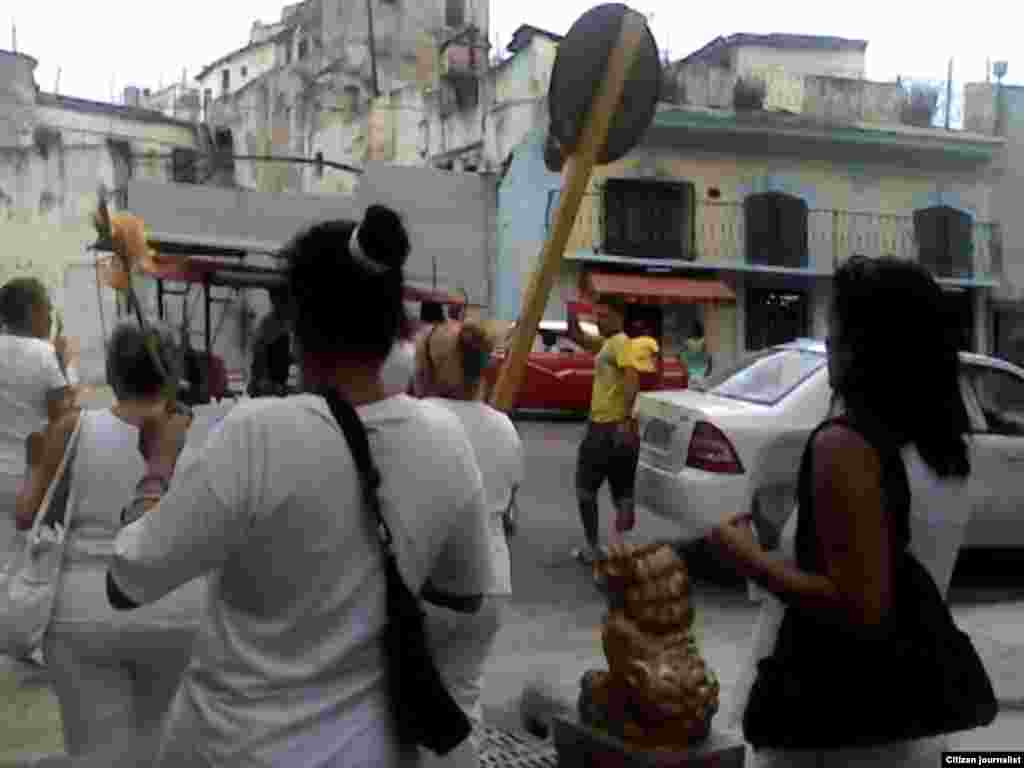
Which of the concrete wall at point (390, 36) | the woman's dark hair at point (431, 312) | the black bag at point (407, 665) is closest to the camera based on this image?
the black bag at point (407, 665)

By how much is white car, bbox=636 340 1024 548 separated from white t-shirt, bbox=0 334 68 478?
3743 mm

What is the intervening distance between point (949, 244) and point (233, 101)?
21.7 metres

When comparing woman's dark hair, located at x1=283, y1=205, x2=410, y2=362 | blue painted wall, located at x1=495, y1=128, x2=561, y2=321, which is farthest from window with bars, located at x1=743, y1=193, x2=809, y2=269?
woman's dark hair, located at x1=283, y1=205, x2=410, y2=362

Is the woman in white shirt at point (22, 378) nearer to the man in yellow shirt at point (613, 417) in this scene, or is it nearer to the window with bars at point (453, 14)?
the man in yellow shirt at point (613, 417)

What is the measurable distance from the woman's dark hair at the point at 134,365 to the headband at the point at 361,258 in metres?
1.42

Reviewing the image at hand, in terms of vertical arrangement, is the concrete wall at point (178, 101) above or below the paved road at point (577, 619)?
above

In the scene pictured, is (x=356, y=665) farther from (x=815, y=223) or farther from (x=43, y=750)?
(x=815, y=223)

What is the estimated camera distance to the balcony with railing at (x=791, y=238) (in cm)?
2666

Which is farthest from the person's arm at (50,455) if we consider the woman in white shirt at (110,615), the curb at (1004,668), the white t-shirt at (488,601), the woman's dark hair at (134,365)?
the curb at (1004,668)

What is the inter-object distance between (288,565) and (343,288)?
0.45m

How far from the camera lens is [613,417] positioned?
8383 millimetres

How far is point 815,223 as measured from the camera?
92.7ft

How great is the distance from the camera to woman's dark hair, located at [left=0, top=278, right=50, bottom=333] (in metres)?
5.54

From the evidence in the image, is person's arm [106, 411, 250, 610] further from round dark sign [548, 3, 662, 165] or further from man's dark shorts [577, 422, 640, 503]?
man's dark shorts [577, 422, 640, 503]
